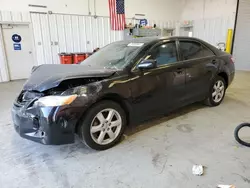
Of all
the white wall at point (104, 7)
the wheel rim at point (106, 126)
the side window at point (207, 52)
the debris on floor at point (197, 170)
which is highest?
the white wall at point (104, 7)

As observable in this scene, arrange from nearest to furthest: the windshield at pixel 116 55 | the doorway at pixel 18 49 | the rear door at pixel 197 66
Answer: the windshield at pixel 116 55 → the rear door at pixel 197 66 → the doorway at pixel 18 49

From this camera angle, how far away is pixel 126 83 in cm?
231

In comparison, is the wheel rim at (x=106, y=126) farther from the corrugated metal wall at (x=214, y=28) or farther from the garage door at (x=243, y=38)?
the corrugated metal wall at (x=214, y=28)

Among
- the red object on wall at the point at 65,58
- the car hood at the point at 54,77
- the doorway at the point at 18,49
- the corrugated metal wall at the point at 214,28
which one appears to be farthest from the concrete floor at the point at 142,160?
the corrugated metal wall at the point at 214,28

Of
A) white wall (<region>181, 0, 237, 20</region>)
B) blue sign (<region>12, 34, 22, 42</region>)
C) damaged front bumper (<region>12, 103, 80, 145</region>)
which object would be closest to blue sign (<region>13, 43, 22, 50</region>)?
blue sign (<region>12, 34, 22, 42</region>)

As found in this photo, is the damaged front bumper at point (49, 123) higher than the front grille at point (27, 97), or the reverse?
the front grille at point (27, 97)

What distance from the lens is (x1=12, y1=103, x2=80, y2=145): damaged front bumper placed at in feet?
6.31

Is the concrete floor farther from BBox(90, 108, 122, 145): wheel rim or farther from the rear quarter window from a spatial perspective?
the rear quarter window

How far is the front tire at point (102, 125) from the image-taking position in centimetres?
210

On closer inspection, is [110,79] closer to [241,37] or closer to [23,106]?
[23,106]

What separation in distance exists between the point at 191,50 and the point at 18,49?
21.6 ft

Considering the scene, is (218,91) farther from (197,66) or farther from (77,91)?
(77,91)

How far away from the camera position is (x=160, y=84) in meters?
2.63

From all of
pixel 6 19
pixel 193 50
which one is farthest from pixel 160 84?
pixel 6 19
